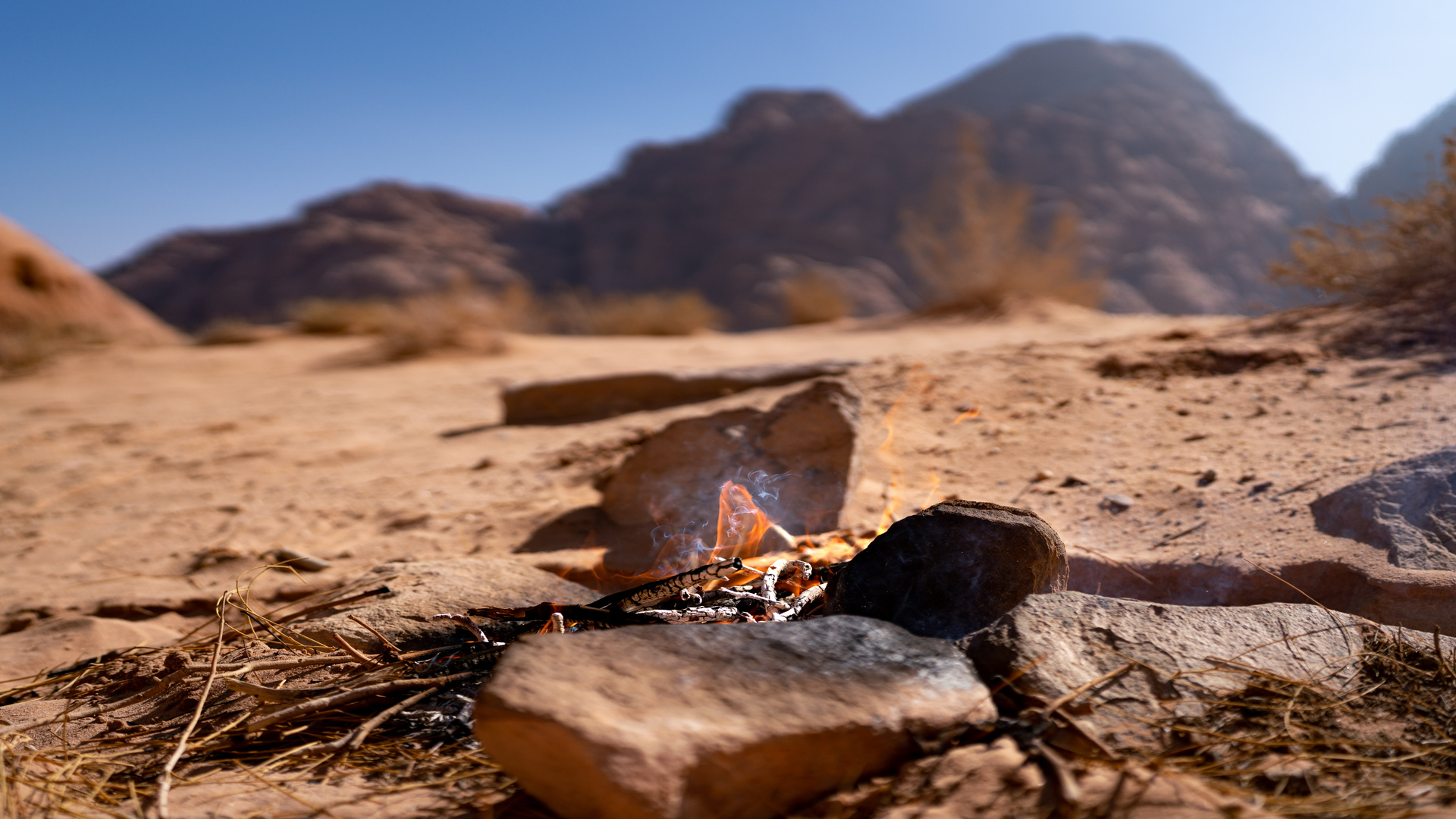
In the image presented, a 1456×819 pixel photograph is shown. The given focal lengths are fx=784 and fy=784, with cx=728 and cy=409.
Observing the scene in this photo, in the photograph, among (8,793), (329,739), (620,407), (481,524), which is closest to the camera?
(8,793)

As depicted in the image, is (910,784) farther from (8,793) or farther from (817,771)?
(8,793)

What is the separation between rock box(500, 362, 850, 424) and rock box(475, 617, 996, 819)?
145 inches

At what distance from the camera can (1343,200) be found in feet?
18.8

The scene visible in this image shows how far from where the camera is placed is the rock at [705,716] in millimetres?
1186

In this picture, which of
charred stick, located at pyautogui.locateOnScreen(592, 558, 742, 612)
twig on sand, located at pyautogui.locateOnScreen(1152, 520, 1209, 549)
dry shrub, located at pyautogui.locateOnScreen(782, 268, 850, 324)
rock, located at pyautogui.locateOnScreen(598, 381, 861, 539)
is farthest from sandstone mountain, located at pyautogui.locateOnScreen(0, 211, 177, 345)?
twig on sand, located at pyautogui.locateOnScreen(1152, 520, 1209, 549)

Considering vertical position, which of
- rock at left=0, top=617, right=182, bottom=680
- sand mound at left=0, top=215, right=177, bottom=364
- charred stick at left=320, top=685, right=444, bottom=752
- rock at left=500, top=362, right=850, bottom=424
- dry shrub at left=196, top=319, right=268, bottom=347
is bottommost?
rock at left=0, top=617, right=182, bottom=680

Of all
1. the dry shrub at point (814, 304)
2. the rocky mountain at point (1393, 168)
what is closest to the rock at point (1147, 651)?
the dry shrub at point (814, 304)

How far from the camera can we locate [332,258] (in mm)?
35188

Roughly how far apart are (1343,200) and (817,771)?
259 inches

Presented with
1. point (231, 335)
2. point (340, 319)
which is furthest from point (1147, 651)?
point (231, 335)

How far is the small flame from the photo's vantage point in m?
4.05

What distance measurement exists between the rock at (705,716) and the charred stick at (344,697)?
18.1 inches

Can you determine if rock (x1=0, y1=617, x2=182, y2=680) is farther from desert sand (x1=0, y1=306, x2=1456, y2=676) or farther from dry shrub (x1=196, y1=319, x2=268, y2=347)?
dry shrub (x1=196, y1=319, x2=268, y2=347)

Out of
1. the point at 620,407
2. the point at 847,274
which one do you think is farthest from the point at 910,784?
the point at 847,274
